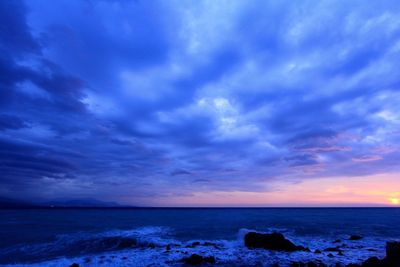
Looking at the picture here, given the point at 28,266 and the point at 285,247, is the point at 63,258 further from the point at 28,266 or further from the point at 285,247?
the point at 285,247

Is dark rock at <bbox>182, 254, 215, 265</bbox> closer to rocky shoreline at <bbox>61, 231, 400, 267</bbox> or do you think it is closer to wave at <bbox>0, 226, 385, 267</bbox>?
rocky shoreline at <bbox>61, 231, 400, 267</bbox>

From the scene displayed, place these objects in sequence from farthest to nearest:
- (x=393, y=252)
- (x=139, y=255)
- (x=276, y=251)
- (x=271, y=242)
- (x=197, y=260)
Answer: (x=271, y=242)
(x=276, y=251)
(x=139, y=255)
(x=197, y=260)
(x=393, y=252)

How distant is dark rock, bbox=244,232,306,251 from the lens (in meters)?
25.5

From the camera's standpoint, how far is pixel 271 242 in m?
26.5

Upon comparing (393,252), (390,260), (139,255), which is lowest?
(139,255)

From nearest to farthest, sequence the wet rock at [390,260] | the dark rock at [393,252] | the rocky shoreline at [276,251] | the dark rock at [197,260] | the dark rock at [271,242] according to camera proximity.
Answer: the wet rock at [390,260] < the dark rock at [393,252] < the rocky shoreline at [276,251] < the dark rock at [197,260] < the dark rock at [271,242]

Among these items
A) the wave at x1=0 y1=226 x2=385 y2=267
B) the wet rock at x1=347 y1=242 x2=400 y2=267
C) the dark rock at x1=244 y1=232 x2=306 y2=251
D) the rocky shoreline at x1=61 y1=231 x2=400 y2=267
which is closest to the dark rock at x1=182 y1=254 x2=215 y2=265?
the rocky shoreline at x1=61 y1=231 x2=400 y2=267

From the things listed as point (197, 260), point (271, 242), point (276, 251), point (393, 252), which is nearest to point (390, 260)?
point (393, 252)

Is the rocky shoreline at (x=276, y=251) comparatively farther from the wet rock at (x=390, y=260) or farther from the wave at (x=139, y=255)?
the wave at (x=139, y=255)

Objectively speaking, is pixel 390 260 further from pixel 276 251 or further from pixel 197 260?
pixel 197 260

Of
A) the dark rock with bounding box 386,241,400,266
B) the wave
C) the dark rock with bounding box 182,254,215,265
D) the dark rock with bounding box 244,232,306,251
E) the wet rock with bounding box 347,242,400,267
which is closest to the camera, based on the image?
the wet rock with bounding box 347,242,400,267

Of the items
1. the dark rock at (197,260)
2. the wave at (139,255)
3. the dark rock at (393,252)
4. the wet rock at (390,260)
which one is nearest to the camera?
the wet rock at (390,260)

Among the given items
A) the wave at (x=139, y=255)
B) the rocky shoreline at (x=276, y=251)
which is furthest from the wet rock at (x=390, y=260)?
the wave at (x=139, y=255)

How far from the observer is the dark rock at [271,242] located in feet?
83.7
